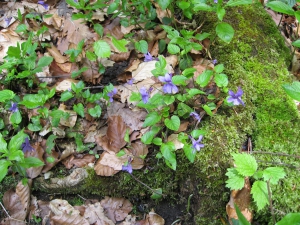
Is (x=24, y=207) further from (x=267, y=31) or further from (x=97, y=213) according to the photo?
(x=267, y=31)

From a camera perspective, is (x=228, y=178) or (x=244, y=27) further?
(x=244, y=27)

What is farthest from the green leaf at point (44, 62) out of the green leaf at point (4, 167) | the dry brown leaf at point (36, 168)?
the green leaf at point (4, 167)

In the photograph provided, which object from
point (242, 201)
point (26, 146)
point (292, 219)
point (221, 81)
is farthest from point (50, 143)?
point (292, 219)

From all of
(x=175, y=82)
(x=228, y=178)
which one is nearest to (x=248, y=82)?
(x=175, y=82)

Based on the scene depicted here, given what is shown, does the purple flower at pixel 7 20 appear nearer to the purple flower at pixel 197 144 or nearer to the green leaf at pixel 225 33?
the green leaf at pixel 225 33

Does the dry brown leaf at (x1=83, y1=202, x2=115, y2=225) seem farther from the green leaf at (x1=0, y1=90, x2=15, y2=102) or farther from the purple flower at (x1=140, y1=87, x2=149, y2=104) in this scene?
the green leaf at (x1=0, y1=90, x2=15, y2=102)

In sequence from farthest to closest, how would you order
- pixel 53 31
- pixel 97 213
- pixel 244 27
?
pixel 53 31, pixel 244 27, pixel 97 213
